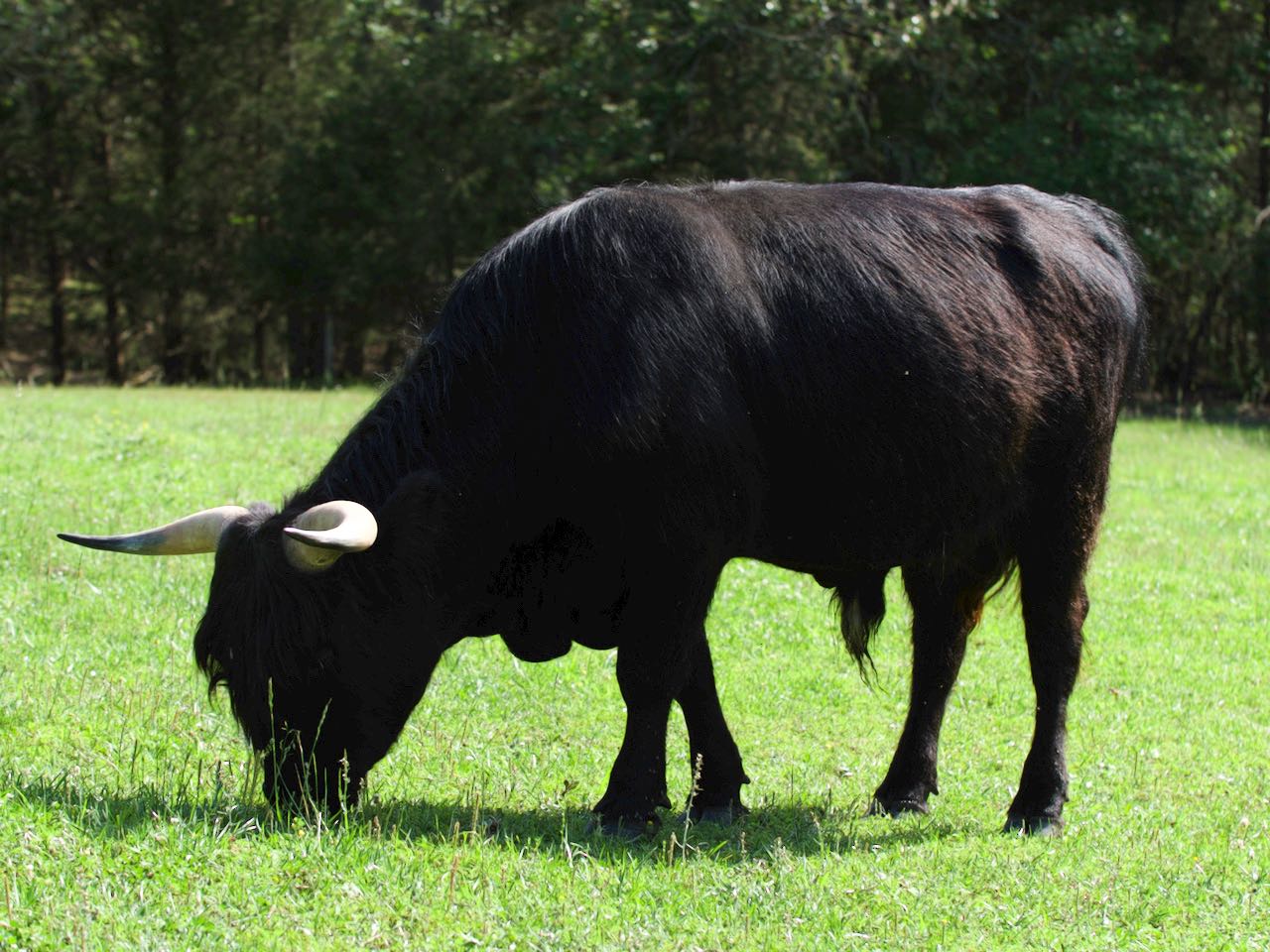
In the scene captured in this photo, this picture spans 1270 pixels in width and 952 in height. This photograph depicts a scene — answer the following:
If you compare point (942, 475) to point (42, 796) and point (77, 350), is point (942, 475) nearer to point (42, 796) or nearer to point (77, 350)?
point (42, 796)

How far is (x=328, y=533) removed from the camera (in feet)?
16.4

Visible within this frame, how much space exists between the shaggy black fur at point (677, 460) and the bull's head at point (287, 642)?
0.4 inches

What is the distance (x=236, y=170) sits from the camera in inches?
1377

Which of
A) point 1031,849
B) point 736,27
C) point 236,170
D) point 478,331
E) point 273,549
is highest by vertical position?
point 736,27

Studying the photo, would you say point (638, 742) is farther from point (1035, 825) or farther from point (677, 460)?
point (1035, 825)

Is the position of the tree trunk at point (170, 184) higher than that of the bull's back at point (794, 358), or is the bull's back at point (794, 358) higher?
the tree trunk at point (170, 184)

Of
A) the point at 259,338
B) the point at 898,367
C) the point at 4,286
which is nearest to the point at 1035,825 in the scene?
the point at 898,367

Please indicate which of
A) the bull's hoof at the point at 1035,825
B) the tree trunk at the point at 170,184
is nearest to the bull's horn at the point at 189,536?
the bull's hoof at the point at 1035,825

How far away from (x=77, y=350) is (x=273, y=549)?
124ft

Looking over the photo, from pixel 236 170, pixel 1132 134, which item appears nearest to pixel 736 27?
pixel 1132 134

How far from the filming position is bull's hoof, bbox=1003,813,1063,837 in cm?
634

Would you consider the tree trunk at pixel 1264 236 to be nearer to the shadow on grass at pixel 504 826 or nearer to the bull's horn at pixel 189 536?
the shadow on grass at pixel 504 826

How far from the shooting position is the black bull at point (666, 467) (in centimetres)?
546

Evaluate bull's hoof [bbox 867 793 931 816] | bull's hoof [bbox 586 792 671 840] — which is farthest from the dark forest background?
bull's hoof [bbox 586 792 671 840]
